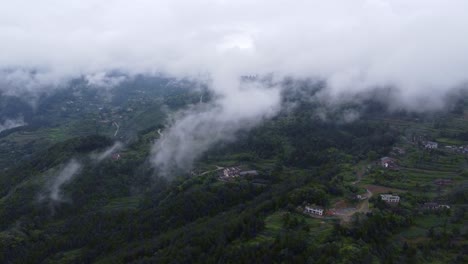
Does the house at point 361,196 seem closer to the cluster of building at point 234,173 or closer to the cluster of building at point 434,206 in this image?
the cluster of building at point 434,206

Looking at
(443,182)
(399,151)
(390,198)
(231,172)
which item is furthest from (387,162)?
(231,172)

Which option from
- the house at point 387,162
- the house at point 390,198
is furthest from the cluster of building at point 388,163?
the house at point 390,198

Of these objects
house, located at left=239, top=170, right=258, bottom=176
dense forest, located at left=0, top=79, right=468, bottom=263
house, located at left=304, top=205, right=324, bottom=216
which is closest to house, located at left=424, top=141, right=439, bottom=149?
dense forest, located at left=0, top=79, right=468, bottom=263

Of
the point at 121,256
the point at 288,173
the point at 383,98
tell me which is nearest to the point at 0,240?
the point at 121,256

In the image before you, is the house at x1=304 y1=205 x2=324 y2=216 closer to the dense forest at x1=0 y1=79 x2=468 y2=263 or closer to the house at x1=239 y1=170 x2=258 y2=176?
the dense forest at x1=0 y1=79 x2=468 y2=263

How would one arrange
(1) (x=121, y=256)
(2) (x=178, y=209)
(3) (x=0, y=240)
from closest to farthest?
(1) (x=121, y=256)
(3) (x=0, y=240)
(2) (x=178, y=209)

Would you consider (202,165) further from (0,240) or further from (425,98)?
(425,98)
